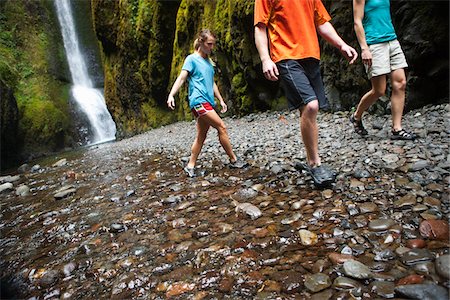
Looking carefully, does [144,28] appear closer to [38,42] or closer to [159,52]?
[159,52]

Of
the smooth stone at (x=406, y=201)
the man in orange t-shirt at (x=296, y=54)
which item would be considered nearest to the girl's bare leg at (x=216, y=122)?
the man in orange t-shirt at (x=296, y=54)

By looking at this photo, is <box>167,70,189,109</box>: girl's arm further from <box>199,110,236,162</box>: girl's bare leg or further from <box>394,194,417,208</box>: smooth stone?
<box>394,194,417,208</box>: smooth stone

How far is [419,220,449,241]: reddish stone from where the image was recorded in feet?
6.39

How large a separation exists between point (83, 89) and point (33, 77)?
12.6 ft

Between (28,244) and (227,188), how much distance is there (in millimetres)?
2216

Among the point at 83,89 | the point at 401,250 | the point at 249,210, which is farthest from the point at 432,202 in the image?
the point at 83,89

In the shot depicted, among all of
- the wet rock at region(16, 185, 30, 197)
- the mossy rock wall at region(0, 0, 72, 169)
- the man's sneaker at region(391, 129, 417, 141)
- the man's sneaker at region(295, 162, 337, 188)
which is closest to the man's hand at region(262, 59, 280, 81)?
the man's sneaker at region(295, 162, 337, 188)

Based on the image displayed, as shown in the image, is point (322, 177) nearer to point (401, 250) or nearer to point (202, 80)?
point (401, 250)

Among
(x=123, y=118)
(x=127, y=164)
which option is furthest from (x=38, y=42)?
(x=127, y=164)

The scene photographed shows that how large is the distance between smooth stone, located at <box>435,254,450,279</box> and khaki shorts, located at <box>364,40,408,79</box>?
3.03 metres

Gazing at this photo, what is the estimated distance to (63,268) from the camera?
7.84 ft

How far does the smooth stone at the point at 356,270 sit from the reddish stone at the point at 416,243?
385 mm

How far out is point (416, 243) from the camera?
75.6 inches

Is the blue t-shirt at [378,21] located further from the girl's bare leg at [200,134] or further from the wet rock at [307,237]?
the wet rock at [307,237]
